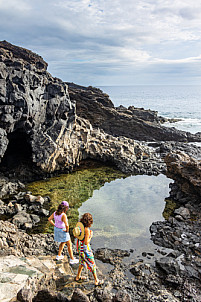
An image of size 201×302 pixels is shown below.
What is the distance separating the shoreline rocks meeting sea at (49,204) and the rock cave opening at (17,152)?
0.10m

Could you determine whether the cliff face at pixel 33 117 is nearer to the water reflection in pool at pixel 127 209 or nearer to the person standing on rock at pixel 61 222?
the water reflection in pool at pixel 127 209

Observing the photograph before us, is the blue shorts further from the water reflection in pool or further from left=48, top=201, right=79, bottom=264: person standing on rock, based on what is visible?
the water reflection in pool

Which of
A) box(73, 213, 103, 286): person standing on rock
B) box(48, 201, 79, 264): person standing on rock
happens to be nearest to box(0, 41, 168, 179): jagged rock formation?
box(48, 201, 79, 264): person standing on rock

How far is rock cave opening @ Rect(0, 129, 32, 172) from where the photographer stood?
76.2 feet

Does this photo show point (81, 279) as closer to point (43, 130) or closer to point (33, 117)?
point (33, 117)

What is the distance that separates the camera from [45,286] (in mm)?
7121

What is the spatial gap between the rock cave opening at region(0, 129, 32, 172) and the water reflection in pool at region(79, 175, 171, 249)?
8809mm

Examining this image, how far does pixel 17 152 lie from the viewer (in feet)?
82.2

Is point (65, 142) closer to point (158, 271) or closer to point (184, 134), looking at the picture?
point (158, 271)

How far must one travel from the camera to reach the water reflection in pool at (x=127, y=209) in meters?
13.6

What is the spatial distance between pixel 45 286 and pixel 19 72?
18652mm

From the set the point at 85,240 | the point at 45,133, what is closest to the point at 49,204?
the point at 45,133

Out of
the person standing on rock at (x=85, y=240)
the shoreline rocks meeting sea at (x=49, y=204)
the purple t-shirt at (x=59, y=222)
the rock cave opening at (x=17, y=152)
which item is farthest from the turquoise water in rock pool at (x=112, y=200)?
the person standing on rock at (x=85, y=240)

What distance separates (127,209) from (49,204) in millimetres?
6256
